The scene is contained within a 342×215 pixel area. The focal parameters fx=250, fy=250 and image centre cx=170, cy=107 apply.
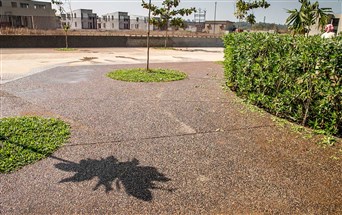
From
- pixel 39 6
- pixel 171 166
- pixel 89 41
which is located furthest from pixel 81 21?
pixel 171 166

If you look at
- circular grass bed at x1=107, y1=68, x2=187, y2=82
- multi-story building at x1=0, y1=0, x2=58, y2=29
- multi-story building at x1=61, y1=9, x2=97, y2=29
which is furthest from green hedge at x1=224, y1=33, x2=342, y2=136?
multi-story building at x1=61, y1=9, x2=97, y2=29

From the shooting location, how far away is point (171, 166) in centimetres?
387

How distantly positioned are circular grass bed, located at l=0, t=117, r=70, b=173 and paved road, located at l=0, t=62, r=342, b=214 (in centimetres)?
19

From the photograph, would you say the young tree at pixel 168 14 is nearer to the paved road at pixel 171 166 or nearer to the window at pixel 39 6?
the paved road at pixel 171 166

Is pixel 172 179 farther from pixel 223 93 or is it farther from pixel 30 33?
pixel 30 33

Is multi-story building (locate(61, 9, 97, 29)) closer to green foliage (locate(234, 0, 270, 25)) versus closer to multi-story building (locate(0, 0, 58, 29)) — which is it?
multi-story building (locate(0, 0, 58, 29))

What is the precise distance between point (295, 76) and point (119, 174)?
4.45 metres

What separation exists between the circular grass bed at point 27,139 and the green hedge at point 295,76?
490cm

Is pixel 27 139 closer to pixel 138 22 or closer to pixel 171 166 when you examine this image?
pixel 171 166

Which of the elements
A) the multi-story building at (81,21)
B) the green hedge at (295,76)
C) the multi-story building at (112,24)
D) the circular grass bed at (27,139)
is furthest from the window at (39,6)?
the green hedge at (295,76)

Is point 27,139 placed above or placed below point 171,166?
above

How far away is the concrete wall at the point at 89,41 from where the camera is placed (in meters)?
20.8

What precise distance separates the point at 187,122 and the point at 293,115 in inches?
98.5

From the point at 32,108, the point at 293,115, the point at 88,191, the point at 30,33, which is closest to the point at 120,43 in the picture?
the point at 30,33
